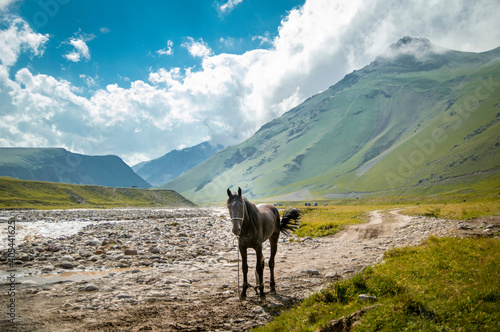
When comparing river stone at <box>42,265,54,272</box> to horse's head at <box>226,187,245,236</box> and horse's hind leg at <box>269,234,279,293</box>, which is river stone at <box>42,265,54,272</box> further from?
horse's hind leg at <box>269,234,279,293</box>

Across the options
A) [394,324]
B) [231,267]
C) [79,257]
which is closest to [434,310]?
[394,324]

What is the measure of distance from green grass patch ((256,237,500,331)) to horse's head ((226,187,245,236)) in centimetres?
328

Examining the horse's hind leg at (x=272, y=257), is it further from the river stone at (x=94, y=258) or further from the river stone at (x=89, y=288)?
the river stone at (x=94, y=258)

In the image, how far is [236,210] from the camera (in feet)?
35.1

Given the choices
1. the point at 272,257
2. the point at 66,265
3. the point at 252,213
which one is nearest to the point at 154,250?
the point at 66,265

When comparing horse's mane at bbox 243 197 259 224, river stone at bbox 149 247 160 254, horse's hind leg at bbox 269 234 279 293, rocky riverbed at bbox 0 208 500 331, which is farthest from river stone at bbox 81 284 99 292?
river stone at bbox 149 247 160 254

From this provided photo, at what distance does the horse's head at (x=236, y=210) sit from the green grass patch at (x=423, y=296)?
328 cm

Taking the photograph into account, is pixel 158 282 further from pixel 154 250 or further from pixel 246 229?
pixel 154 250

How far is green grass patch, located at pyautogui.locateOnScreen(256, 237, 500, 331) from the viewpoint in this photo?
→ 6.30 metres

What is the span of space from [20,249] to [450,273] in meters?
27.2

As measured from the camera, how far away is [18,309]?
993 centimetres

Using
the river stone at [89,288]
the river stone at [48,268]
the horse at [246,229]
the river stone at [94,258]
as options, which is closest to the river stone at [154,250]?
the river stone at [94,258]

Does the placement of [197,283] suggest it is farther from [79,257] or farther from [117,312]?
[79,257]

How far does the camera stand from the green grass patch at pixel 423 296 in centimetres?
630
